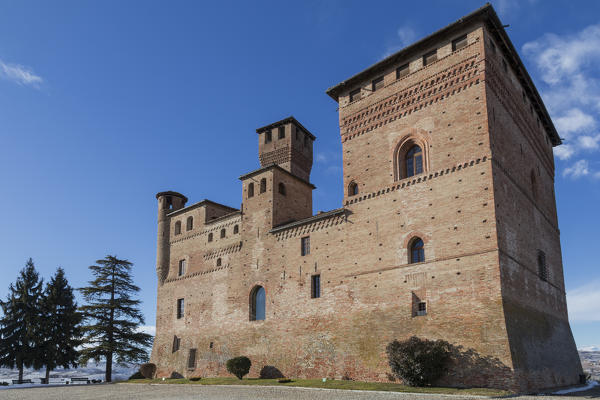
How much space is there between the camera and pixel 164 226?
1435 inches

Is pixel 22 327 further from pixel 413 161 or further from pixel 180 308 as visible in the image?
pixel 413 161

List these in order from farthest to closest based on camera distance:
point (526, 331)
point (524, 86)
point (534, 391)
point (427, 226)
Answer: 1. point (524, 86)
2. point (427, 226)
3. point (526, 331)
4. point (534, 391)

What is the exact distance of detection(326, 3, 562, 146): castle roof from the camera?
2197 centimetres

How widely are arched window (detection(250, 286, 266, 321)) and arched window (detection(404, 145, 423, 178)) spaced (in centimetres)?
1083

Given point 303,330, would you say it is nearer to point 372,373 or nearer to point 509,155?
point 372,373

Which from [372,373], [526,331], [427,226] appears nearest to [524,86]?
[427,226]

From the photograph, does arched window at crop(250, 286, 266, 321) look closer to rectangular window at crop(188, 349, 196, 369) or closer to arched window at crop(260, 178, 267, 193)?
rectangular window at crop(188, 349, 196, 369)

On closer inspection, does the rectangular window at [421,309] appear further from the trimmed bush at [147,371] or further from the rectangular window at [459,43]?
the trimmed bush at [147,371]

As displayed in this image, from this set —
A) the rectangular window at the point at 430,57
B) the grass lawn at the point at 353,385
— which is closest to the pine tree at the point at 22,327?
the grass lawn at the point at 353,385

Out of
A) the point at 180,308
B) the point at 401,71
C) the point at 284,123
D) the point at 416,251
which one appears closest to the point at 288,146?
the point at 284,123

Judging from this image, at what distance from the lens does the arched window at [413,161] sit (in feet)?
75.6

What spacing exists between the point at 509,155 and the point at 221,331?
18.6m

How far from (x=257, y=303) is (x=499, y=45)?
18.4 m

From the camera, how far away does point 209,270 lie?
104ft
